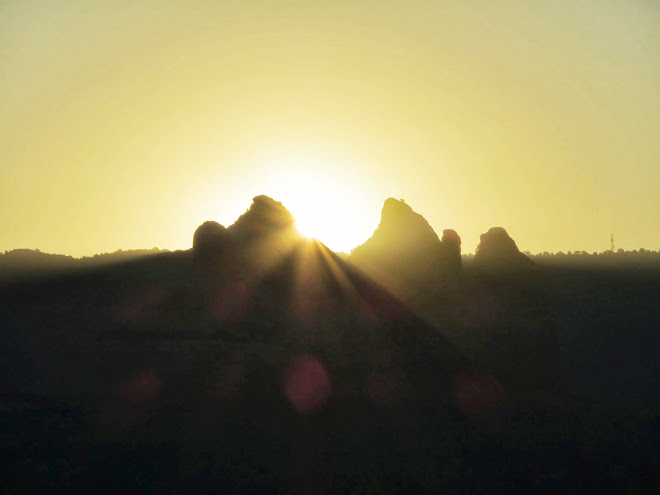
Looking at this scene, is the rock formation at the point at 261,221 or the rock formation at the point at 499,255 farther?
the rock formation at the point at 499,255

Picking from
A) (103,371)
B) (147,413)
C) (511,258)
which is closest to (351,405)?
(147,413)

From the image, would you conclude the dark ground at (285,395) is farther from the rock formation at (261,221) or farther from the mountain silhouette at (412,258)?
the mountain silhouette at (412,258)

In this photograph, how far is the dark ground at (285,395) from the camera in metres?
27.4

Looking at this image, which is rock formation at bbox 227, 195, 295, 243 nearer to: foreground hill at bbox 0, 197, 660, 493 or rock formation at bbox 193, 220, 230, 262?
foreground hill at bbox 0, 197, 660, 493

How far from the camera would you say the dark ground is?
2744 cm

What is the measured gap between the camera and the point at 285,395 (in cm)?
3494

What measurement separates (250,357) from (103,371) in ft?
24.9

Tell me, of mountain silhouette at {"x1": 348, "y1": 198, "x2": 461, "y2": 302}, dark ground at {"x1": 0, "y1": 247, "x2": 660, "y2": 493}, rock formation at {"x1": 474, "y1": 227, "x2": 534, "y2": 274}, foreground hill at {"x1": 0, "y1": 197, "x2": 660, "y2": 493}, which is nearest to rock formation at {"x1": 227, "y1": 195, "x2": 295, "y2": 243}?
foreground hill at {"x1": 0, "y1": 197, "x2": 660, "y2": 493}

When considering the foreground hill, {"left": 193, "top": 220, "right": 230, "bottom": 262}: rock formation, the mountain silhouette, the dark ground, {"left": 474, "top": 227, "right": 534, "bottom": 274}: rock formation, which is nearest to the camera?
the dark ground

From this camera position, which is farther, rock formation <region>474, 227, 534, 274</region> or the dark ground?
rock formation <region>474, 227, 534, 274</region>

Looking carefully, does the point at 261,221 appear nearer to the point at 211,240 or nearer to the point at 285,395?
the point at 211,240

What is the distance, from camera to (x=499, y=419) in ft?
111

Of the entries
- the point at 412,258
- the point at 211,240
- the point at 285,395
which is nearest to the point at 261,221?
the point at 211,240

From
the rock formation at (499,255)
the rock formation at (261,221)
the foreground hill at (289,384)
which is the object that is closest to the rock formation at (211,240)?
the foreground hill at (289,384)
